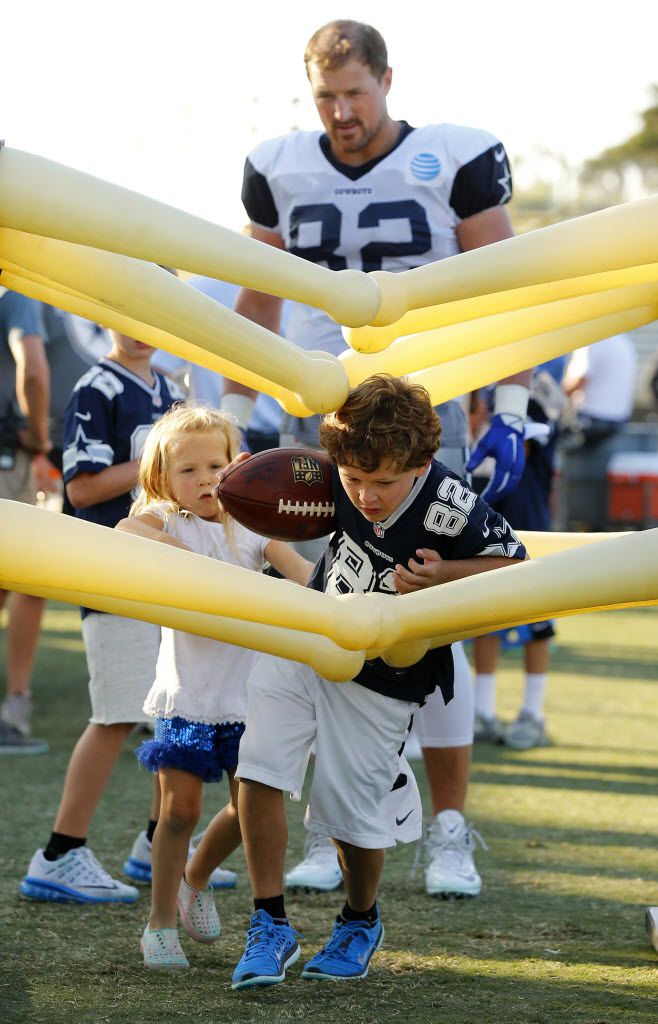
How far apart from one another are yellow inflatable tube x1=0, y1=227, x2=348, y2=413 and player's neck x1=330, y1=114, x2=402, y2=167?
1129 mm

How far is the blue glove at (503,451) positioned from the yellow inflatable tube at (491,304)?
0.64m

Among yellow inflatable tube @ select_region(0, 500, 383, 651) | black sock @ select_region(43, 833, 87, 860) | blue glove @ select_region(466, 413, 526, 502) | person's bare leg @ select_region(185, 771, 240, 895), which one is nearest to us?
yellow inflatable tube @ select_region(0, 500, 383, 651)

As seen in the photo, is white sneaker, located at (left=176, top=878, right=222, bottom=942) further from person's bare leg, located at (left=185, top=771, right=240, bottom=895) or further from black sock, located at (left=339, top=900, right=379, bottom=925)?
black sock, located at (left=339, top=900, right=379, bottom=925)

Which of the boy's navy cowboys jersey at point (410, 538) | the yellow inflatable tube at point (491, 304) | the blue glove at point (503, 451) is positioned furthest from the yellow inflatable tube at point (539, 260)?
the blue glove at point (503, 451)

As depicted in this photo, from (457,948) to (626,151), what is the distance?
40.4 metres

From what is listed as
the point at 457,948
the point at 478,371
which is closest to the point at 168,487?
the point at 478,371

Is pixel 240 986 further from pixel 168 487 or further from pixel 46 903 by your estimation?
pixel 168 487

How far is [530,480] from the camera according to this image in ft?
17.4

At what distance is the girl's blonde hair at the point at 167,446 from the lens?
282cm

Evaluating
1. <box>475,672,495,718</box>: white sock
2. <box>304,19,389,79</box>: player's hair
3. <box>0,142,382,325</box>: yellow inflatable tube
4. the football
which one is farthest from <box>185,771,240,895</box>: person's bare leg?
<box>475,672,495,718</box>: white sock

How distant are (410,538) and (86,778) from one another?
1.09 meters

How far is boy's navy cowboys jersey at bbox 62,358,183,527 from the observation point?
11.0 feet

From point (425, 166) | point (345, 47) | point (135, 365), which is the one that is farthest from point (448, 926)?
point (345, 47)

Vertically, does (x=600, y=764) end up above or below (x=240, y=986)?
above
